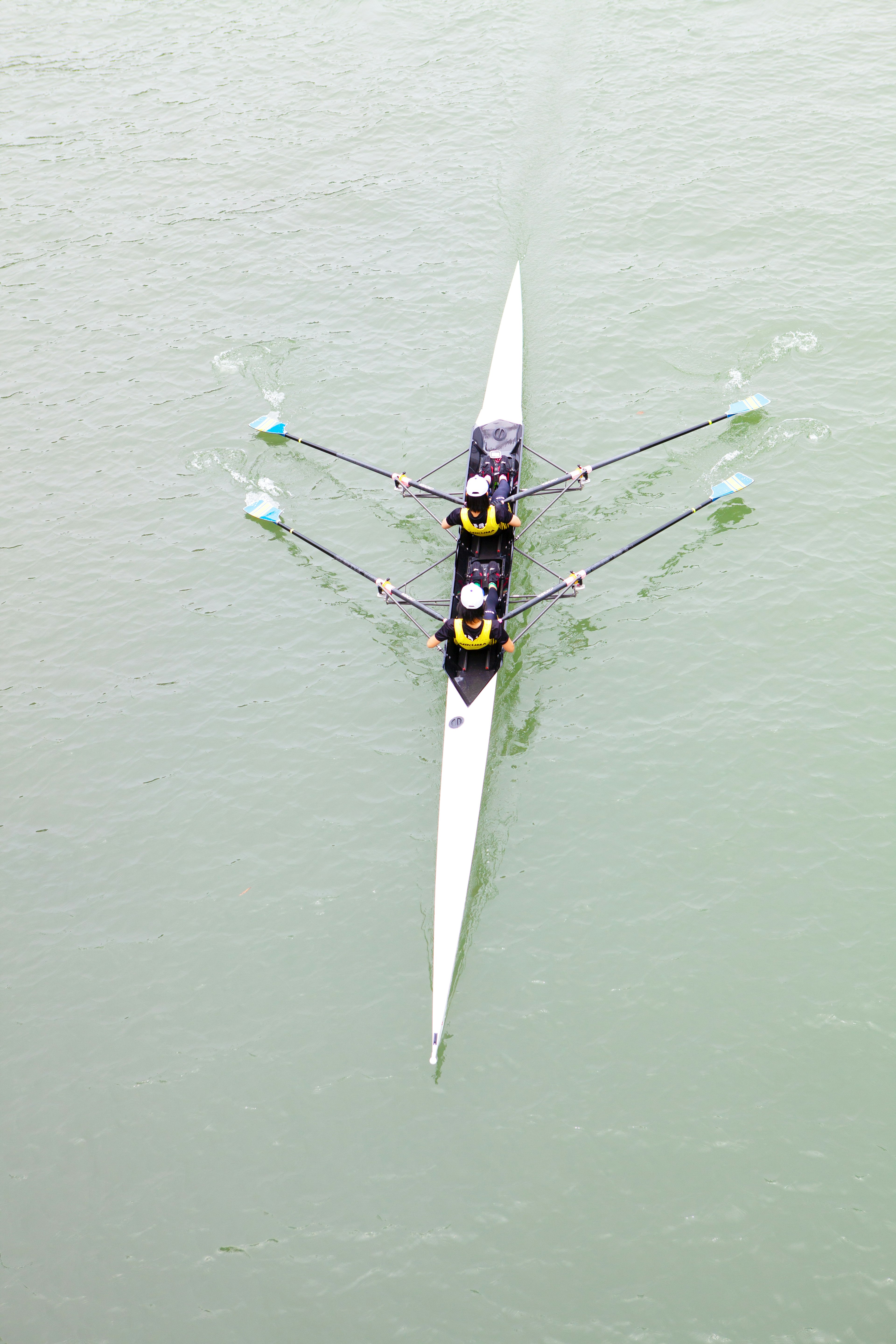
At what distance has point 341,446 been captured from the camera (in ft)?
62.1

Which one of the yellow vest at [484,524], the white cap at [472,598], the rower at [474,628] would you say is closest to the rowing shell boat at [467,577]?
the rower at [474,628]

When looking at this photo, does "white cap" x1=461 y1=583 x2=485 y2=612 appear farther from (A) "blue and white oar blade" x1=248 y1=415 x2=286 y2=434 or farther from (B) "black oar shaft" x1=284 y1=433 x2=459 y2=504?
(A) "blue and white oar blade" x1=248 y1=415 x2=286 y2=434

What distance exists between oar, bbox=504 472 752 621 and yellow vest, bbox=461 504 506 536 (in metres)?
1.21

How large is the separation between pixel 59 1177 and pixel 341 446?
1248cm

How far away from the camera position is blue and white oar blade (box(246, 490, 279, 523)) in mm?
17125

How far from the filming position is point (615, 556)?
15.4m

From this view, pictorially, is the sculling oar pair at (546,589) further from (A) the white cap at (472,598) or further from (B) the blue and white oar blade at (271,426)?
(B) the blue and white oar blade at (271,426)

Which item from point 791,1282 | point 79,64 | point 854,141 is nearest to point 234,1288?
point 791,1282

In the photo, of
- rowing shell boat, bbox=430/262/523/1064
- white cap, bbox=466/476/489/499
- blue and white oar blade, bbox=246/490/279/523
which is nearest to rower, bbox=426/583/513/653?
rowing shell boat, bbox=430/262/523/1064

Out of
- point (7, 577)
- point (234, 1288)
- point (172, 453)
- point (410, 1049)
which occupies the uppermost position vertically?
point (172, 453)

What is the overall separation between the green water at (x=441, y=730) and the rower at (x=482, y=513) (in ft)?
3.86

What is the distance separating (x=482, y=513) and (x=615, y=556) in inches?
80.8

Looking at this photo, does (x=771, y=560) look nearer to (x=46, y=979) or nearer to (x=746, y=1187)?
(x=746, y=1187)

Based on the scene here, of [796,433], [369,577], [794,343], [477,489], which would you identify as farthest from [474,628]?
[794,343]
